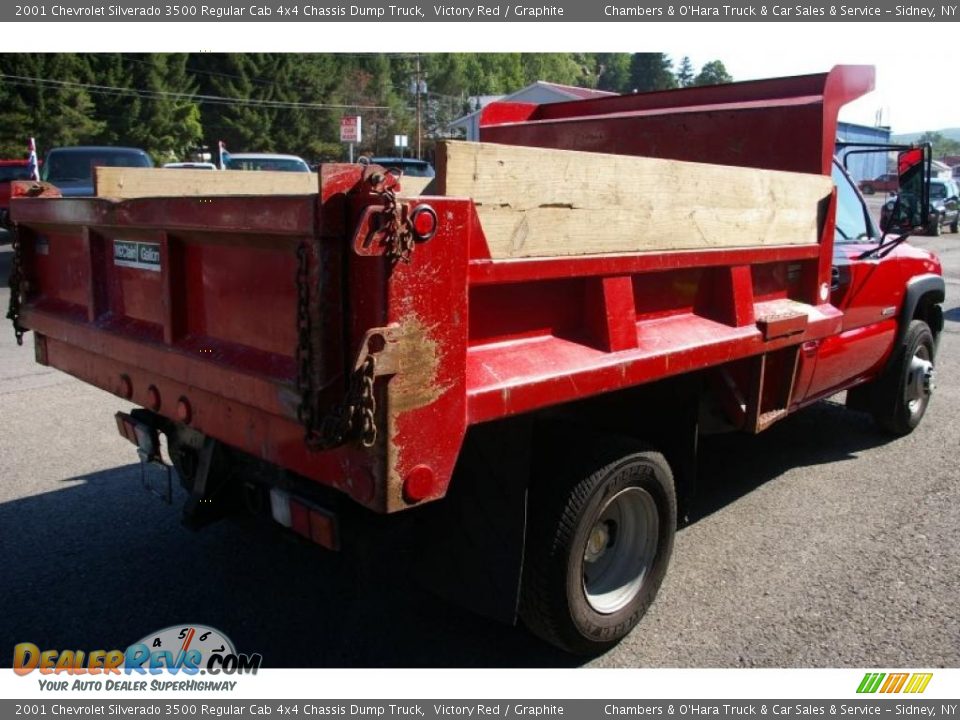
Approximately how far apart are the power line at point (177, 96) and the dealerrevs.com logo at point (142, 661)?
130ft

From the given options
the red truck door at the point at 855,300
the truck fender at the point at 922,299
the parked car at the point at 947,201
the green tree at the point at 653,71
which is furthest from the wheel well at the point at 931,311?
the green tree at the point at 653,71

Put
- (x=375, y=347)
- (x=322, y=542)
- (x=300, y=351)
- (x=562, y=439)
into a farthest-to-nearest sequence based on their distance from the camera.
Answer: (x=562, y=439)
(x=322, y=542)
(x=300, y=351)
(x=375, y=347)

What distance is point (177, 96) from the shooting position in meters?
45.8

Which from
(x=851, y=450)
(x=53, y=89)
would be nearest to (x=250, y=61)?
(x=53, y=89)

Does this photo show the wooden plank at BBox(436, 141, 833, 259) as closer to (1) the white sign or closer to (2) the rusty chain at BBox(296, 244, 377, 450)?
(2) the rusty chain at BBox(296, 244, 377, 450)

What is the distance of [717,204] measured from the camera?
3309mm

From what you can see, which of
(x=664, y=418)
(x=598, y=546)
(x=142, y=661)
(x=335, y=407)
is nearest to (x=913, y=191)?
(x=664, y=418)

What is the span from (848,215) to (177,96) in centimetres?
4743

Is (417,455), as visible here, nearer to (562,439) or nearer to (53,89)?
(562,439)

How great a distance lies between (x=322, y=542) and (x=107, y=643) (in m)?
1.26

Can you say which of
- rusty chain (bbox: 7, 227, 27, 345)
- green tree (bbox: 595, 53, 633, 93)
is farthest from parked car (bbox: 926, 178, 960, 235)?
green tree (bbox: 595, 53, 633, 93)

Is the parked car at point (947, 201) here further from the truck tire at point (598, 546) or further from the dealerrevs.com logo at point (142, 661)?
the dealerrevs.com logo at point (142, 661)

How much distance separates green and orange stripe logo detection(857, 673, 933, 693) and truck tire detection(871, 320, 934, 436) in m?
3.08

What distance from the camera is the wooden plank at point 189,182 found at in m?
3.89
